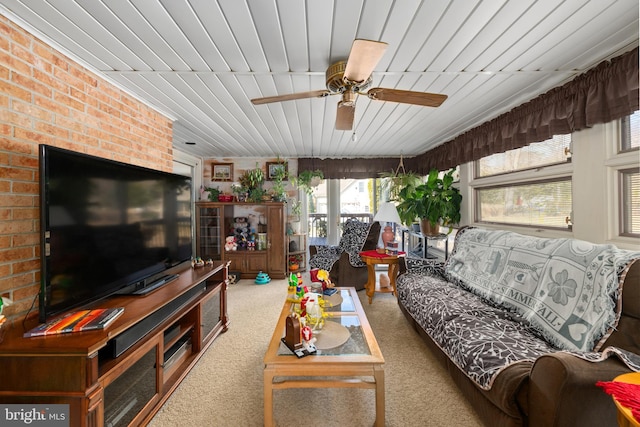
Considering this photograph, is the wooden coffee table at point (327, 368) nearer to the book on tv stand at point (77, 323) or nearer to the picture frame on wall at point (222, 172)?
the book on tv stand at point (77, 323)

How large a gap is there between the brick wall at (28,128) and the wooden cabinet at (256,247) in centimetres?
252

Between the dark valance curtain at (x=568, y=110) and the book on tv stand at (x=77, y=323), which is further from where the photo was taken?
the dark valance curtain at (x=568, y=110)

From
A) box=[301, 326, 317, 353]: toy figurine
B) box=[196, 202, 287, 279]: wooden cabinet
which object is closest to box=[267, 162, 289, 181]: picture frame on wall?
box=[196, 202, 287, 279]: wooden cabinet

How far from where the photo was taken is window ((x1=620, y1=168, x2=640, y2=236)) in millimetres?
1609

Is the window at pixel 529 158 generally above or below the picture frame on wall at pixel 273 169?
below

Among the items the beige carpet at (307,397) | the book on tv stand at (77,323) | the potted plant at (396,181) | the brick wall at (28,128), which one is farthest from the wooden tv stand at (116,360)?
the potted plant at (396,181)

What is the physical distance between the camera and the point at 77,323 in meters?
1.16

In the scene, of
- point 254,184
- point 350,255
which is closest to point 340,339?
point 350,255

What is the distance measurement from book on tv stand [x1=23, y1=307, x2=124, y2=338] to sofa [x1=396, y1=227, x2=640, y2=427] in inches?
73.4

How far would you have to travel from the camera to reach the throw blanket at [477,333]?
126cm

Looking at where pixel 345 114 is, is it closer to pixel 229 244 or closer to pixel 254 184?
pixel 254 184

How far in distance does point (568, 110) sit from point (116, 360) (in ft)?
10.6

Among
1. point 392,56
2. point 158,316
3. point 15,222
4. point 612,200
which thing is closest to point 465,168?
point 612,200

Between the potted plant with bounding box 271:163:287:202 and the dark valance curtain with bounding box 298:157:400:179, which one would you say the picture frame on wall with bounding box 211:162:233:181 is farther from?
the dark valance curtain with bounding box 298:157:400:179
